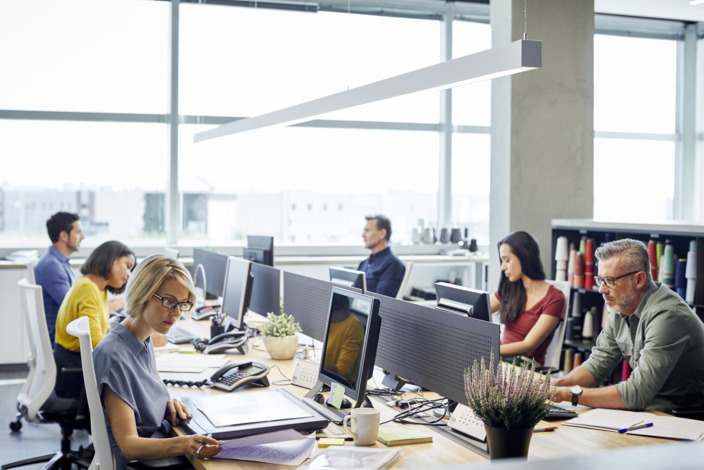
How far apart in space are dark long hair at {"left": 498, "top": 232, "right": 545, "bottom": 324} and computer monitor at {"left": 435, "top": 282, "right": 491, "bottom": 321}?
0.94m

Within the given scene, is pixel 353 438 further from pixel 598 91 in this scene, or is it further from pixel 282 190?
pixel 598 91

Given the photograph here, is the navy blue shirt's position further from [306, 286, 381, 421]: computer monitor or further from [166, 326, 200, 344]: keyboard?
[306, 286, 381, 421]: computer monitor

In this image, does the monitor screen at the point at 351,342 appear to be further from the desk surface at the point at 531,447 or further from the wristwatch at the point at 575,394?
the wristwatch at the point at 575,394

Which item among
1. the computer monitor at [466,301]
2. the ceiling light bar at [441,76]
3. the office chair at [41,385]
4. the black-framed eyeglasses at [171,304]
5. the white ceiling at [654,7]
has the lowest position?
the office chair at [41,385]

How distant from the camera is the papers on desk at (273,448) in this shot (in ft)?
6.42

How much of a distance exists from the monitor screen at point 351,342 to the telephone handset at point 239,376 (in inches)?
14.1

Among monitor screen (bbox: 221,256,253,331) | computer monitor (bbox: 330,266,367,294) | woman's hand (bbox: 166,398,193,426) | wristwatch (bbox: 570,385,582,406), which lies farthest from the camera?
monitor screen (bbox: 221,256,253,331)

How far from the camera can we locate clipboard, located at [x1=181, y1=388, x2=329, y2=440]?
6.97 feet

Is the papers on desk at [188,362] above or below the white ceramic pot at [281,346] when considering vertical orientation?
below

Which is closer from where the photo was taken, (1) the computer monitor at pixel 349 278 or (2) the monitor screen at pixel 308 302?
(2) the monitor screen at pixel 308 302

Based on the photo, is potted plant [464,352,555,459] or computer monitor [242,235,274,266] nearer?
potted plant [464,352,555,459]

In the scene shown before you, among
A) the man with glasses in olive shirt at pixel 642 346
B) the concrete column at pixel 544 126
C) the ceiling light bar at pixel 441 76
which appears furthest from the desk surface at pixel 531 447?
the concrete column at pixel 544 126

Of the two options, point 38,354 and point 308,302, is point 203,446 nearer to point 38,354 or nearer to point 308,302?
point 308,302

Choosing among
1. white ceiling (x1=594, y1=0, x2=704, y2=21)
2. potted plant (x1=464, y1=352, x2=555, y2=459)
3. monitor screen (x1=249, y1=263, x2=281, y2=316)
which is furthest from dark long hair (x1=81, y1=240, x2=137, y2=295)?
white ceiling (x1=594, y1=0, x2=704, y2=21)
